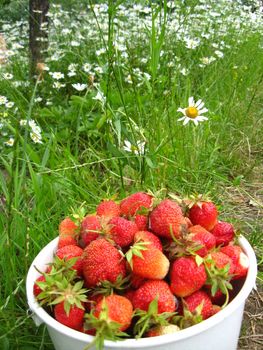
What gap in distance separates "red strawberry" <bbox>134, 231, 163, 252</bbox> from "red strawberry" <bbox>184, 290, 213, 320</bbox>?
0.32 ft

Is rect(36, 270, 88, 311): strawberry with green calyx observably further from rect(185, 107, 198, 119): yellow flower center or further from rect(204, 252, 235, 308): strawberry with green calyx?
rect(185, 107, 198, 119): yellow flower center

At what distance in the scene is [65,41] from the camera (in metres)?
2.93

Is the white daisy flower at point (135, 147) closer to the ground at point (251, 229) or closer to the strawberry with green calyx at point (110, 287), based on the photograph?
the ground at point (251, 229)

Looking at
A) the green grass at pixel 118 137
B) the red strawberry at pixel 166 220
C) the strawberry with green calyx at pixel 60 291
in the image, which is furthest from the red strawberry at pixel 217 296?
the green grass at pixel 118 137

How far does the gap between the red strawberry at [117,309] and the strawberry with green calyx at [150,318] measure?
0.05 ft

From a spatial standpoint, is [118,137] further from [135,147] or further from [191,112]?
[191,112]

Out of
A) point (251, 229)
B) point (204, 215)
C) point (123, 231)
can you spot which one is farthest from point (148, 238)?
point (251, 229)

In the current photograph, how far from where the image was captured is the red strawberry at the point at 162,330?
758 mm

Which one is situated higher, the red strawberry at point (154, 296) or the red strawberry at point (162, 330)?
the red strawberry at point (154, 296)

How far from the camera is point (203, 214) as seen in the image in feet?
3.11

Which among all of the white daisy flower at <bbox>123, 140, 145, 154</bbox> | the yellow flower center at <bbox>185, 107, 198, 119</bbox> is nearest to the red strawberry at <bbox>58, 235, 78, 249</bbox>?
the white daisy flower at <bbox>123, 140, 145, 154</bbox>

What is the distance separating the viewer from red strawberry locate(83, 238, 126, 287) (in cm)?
82

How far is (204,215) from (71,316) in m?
0.32

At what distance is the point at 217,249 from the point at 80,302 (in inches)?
10.7
